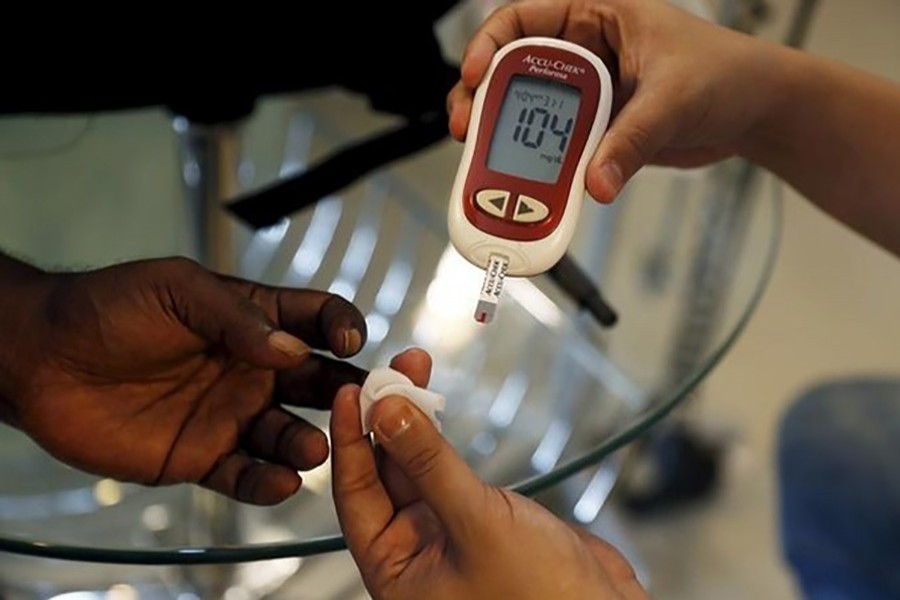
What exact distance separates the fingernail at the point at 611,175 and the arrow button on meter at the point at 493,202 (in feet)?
0.16

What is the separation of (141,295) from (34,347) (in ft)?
0.22

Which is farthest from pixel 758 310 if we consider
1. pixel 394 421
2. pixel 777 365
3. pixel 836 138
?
pixel 394 421

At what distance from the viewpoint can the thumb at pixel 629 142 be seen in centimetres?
61

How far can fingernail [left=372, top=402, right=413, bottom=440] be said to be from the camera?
0.55 meters

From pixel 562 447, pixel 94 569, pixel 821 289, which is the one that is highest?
pixel 562 447

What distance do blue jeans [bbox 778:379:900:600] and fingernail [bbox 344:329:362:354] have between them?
0.54 m

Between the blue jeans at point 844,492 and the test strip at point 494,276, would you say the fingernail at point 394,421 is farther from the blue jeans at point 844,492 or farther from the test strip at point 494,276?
the blue jeans at point 844,492

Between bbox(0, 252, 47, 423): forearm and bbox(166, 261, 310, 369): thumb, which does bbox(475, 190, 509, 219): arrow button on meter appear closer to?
bbox(166, 261, 310, 369): thumb

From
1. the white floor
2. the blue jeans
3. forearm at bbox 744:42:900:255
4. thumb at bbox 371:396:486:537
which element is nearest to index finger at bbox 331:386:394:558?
thumb at bbox 371:396:486:537

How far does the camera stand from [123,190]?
0.92 meters

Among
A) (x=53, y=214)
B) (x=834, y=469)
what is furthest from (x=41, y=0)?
(x=834, y=469)

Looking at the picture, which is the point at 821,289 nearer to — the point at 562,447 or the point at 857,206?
the point at 857,206

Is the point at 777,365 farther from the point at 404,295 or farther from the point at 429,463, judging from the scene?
the point at 429,463

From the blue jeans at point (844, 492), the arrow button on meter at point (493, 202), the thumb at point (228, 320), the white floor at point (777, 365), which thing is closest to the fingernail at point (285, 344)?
the thumb at point (228, 320)
